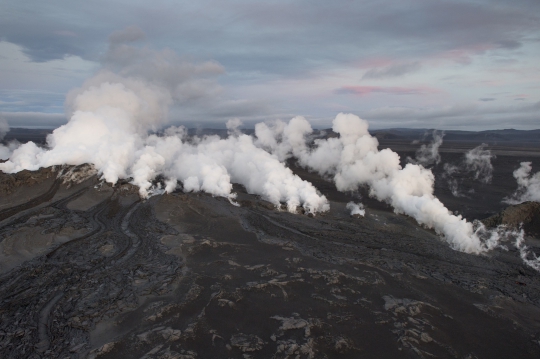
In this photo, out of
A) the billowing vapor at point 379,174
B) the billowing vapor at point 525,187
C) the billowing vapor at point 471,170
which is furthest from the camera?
the billowing vapor at point 471,170

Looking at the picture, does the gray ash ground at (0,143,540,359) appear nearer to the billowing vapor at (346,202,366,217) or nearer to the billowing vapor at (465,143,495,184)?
the billowing vapor at (346,202,366,217)

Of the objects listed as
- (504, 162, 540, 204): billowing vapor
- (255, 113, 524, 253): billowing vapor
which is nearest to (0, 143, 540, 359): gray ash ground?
(255, 113, 524, 253): billowing vapor

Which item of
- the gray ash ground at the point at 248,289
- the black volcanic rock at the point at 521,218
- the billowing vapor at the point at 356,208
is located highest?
the black volcanic rock at the point at 521,218

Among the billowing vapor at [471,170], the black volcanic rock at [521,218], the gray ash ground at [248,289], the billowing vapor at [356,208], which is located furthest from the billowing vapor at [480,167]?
the gray ash ground at [248,289]

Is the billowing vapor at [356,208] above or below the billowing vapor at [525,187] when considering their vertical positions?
below

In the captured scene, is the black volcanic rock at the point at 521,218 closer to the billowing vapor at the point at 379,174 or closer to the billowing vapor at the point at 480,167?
the billowing vapor at the point at 379,174

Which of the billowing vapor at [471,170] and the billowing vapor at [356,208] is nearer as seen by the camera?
the billowing vapor at [356,208]
